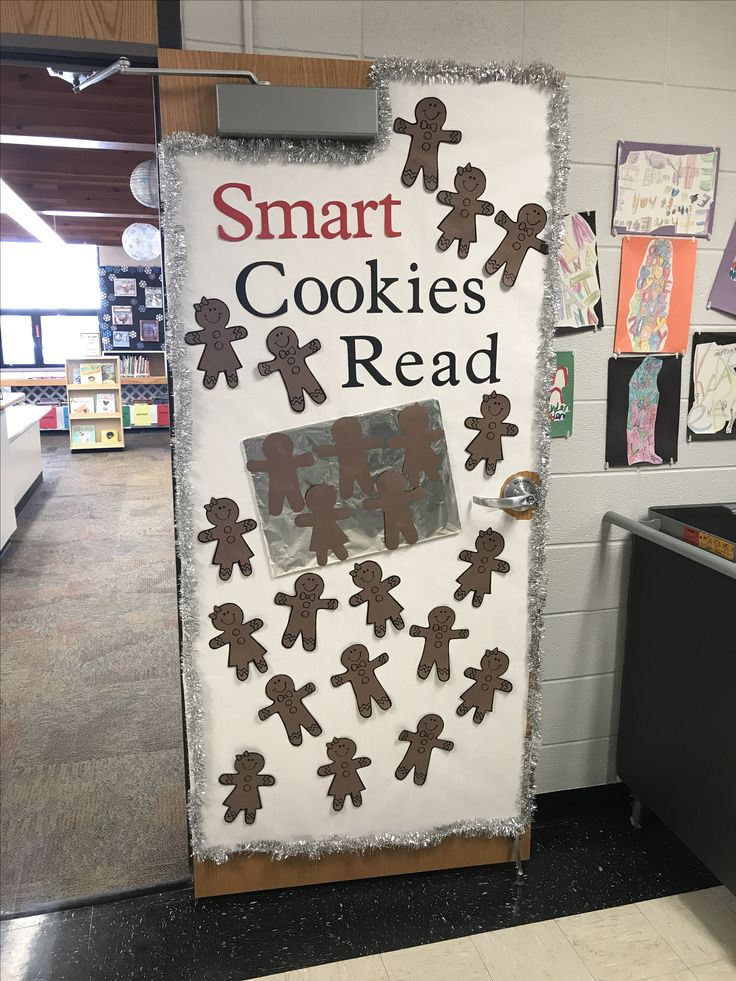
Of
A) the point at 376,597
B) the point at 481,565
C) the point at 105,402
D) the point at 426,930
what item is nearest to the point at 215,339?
the point at 376,597

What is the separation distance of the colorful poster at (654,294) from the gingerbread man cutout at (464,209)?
19.1 inches

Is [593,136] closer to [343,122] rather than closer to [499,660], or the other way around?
[343,122]

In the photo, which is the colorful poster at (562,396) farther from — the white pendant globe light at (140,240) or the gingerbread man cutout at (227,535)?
the white pendant globe light at (140,240)

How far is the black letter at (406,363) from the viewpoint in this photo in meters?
1.82

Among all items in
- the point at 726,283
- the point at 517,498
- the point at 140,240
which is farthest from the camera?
the point at 140,240

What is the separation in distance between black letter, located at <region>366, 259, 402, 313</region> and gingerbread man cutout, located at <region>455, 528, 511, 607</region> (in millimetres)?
602

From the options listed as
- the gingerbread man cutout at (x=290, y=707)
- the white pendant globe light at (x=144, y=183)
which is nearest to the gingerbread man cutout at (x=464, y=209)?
the gingerbread man cutout at (x=290, y=707)

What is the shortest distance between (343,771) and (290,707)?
0.75 feet

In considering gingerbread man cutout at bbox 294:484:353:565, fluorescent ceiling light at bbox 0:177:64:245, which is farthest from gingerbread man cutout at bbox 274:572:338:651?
fluorescent ceiling light at bbox 0:177:64:245

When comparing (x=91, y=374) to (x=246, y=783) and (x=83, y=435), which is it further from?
(x=246, y=783)

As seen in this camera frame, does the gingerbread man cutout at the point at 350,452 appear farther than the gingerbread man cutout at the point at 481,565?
No

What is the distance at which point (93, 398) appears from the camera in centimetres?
895

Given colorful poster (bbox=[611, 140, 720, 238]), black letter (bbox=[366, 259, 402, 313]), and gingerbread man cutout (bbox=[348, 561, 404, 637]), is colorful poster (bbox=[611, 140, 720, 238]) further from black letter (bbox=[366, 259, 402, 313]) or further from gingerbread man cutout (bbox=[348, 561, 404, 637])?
gingerbread man cutout (bbox=[348, 561, 404, 637])

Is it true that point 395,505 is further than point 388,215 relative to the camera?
Yes
